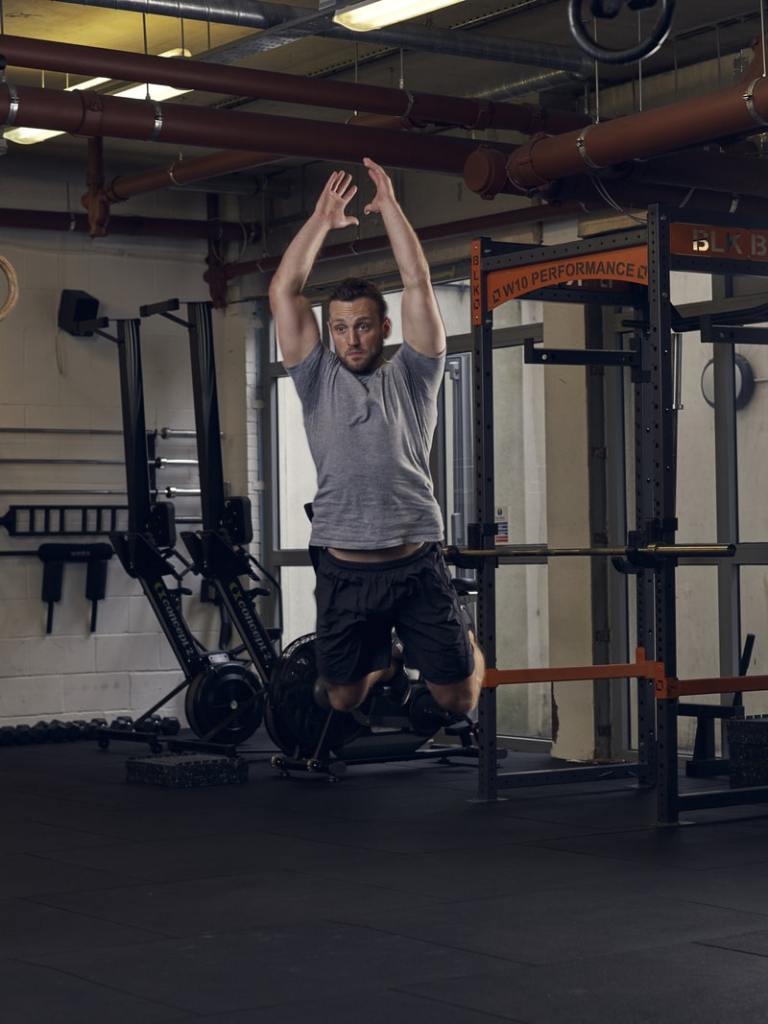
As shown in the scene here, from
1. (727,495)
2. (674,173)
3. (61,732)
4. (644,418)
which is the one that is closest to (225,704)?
(61,732)

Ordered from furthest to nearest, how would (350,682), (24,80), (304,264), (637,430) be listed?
(24,80)
(637,430)
(350,682)
(304,264)

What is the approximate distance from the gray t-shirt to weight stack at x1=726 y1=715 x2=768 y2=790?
2.65m

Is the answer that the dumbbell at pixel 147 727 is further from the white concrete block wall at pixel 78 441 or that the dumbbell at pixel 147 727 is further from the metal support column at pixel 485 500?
the metal support column at pixel 485 500

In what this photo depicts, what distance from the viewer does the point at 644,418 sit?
6.61 m

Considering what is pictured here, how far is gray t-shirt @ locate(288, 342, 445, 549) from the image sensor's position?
4.16m

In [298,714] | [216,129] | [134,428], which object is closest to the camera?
[216,129]

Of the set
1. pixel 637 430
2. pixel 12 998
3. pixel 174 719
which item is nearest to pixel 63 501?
pixel 174 719

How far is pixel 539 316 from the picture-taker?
28.4ft

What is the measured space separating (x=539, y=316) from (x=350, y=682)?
15.0 feet

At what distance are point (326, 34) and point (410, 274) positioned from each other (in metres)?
2.52

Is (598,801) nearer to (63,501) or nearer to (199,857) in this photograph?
(199,857)

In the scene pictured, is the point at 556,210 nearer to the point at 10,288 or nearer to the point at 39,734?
the point at 10,288

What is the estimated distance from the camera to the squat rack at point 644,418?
18.8 feet

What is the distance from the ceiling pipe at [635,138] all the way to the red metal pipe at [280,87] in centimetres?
40
